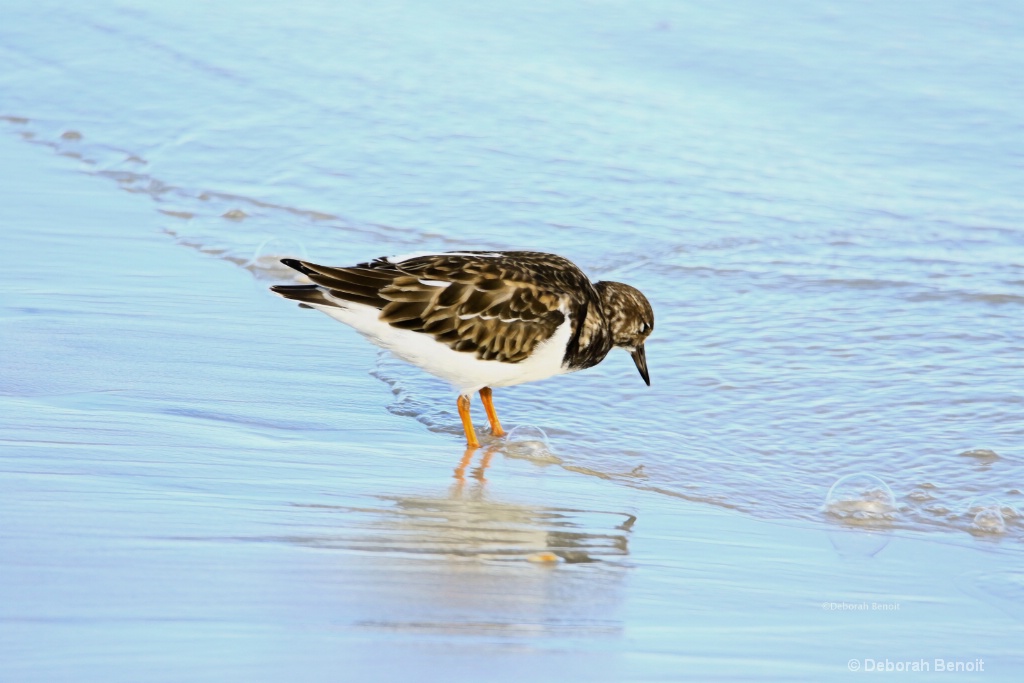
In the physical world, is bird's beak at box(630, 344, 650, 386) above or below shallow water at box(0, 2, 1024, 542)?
below

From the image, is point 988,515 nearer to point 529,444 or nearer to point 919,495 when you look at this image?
point 919,495

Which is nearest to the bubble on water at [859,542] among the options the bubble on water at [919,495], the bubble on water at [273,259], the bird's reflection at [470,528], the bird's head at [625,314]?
the bubble on water at [919,495]

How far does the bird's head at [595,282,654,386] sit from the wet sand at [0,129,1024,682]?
67 centimetres

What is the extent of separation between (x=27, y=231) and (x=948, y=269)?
4.45 meters

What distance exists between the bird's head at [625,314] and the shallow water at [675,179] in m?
0.30

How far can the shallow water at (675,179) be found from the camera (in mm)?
4637

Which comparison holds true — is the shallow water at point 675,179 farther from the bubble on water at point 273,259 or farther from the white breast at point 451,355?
the white breast at point 451,355

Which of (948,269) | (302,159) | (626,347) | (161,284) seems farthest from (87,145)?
(948,269)

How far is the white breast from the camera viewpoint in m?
4.21

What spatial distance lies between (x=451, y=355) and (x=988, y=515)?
5.69ft

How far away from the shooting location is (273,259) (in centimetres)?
611

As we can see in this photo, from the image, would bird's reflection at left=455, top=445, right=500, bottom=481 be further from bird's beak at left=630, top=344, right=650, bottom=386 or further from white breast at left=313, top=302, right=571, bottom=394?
bird's beak at left=630, top=344, right=650, bottom=386

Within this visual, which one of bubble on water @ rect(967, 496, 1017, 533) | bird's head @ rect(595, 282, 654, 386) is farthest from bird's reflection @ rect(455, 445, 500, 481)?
bubble on water @ rect(967, 496, 1017, 533)

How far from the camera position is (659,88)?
32.3 feet
